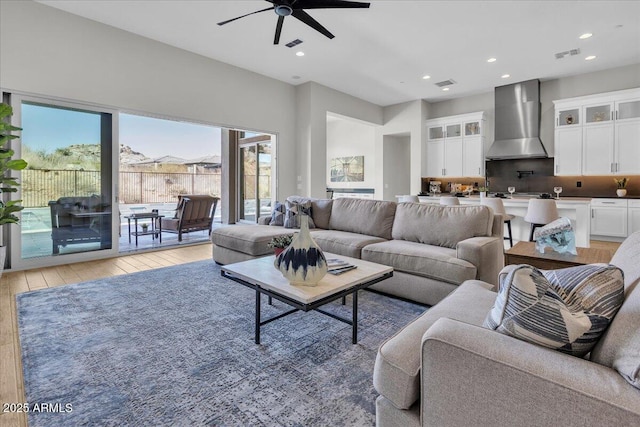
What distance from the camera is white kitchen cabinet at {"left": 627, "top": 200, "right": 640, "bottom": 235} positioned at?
5541 mm

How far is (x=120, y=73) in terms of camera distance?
4.49 metres

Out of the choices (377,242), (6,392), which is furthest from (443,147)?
(6,392)

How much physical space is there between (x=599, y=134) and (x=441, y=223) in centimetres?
505

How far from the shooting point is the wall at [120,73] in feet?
12.3

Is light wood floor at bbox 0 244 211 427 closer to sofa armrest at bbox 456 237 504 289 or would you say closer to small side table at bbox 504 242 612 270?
sofa armrest at bbox 456 237 504 289

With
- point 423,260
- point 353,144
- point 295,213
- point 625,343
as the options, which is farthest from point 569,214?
point 353,144

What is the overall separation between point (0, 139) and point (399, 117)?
753 cm

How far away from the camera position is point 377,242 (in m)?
3.44

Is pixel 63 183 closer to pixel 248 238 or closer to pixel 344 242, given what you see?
pixel 248 238

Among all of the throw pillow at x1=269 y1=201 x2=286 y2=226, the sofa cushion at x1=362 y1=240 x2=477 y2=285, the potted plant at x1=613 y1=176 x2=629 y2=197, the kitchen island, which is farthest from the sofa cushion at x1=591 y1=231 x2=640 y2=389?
the potted plant at x1=613 y1=176 x2=629 y2=197

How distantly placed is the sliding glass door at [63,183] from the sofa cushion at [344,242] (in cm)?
325

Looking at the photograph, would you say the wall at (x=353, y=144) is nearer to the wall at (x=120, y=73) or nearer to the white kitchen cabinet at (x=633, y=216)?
the wall at (x=120, y=73)

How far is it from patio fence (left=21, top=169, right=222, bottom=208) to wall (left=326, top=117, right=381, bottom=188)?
3782mm

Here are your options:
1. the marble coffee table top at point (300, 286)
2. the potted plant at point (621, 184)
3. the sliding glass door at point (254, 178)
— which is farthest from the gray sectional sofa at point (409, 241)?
the potted plant at point (621, 184)
